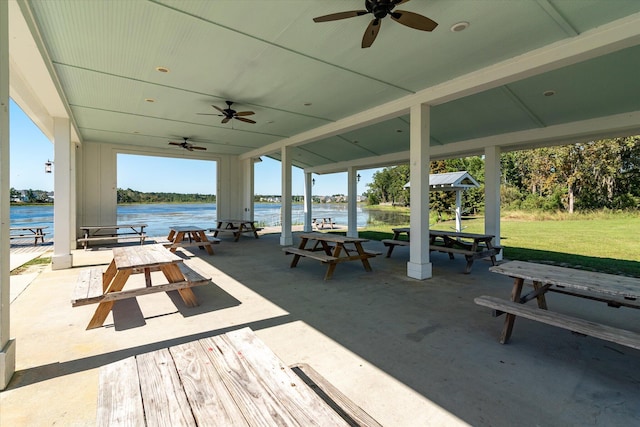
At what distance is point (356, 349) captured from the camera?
250 centimetres

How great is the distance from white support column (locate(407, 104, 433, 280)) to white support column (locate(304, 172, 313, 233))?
23.6ft

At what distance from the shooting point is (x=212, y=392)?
1.03m

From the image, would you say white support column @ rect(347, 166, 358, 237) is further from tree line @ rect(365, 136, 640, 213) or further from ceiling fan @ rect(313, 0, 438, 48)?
tree line @ rect(365, 136, 640, 213)

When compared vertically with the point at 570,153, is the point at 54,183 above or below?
below

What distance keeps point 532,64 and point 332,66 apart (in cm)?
238

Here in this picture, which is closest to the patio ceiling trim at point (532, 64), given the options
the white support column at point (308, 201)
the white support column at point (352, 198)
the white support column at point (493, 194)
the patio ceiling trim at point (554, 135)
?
the patio ceiling trim at point (554, 135)

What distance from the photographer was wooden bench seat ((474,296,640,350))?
1938mm

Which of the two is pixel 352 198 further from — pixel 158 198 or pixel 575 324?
pixel 158 198

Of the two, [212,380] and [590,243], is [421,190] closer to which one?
[212,380]

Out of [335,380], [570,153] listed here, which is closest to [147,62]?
[335,380]

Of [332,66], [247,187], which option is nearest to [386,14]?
[332,66]

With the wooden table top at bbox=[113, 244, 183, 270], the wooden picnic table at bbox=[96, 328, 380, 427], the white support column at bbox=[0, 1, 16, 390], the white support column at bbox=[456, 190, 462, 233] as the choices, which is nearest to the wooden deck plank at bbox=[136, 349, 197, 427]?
the wooden picnic table at bbox=[96, 328, 380, 427]

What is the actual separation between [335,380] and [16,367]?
7.68 ft

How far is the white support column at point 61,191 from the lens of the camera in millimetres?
5148
